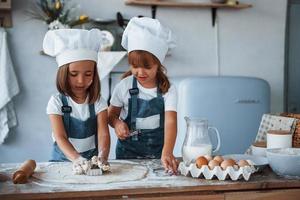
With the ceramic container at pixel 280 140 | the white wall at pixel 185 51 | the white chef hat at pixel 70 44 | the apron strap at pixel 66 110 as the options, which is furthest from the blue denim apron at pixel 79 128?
the white wall at pixel 185 51

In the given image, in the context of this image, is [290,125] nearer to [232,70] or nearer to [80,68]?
[80,68]

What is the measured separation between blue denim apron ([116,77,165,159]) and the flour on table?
13.0 inches

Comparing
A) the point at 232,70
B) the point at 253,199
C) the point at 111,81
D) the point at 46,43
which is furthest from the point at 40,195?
the point at 232,70

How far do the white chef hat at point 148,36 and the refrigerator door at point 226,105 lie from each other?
3.64ft

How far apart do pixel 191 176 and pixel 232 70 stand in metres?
2.04

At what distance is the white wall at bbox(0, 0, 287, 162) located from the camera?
281 cm

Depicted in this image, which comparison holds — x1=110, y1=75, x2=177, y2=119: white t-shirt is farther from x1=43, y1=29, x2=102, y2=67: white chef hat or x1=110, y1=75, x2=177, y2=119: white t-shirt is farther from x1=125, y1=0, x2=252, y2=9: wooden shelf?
x1=125, y1=0, x2=252, y2=9: wooden shelf

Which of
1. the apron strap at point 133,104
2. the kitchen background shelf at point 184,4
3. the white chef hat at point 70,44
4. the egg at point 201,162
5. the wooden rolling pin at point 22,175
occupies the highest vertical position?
the kitchen background shelf at point 184,4

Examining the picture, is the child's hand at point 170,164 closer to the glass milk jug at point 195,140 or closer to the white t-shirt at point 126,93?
the glass milk jug at point 195,140

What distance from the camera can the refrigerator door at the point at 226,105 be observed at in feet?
8.95

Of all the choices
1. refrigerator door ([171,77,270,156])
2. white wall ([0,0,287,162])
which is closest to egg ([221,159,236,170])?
refrigerator door ([171,77,270,156])

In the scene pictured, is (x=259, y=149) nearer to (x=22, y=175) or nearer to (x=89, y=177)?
(x=89, y=177)

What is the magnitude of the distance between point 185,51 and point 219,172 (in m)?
1.93

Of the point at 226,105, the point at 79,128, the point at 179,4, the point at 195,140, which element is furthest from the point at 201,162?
the point at 179,4
